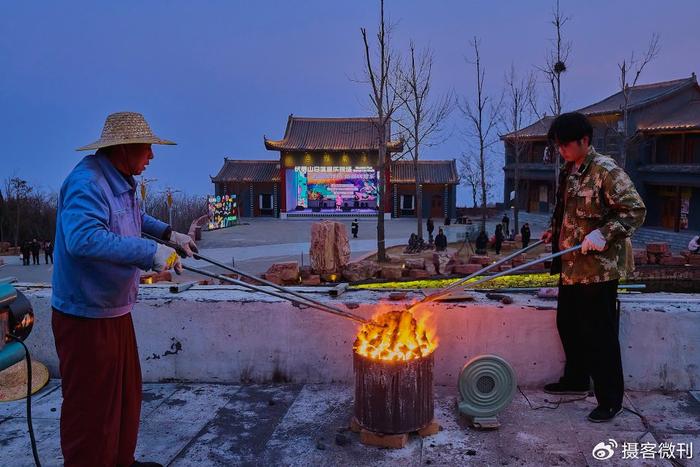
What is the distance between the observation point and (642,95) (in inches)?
1206

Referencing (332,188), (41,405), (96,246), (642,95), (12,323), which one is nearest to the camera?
(96,246)

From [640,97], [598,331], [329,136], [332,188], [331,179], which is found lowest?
[598,331]

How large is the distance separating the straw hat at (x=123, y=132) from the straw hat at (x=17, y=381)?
1.76 meters

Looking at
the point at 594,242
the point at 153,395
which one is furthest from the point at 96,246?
the point at 594,242

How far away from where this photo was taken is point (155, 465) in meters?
2.56

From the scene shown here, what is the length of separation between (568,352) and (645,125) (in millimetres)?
27754

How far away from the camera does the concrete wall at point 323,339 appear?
133 inches

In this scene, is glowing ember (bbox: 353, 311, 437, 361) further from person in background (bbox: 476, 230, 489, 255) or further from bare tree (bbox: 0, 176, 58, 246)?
bare tree (bbox: 0, 176, 58, 246)

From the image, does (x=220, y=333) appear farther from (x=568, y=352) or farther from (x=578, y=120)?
(x=578, y=120)

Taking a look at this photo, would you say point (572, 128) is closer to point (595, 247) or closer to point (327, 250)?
point (595, 247)

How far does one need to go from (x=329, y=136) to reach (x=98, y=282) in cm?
3602

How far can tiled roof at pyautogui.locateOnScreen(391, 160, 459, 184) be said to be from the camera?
123 ft

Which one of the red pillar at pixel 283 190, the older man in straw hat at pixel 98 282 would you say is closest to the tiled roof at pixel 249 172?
the red pillar at pixel 283 190

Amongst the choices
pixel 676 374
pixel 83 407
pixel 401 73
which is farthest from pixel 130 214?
pixel 401 73
